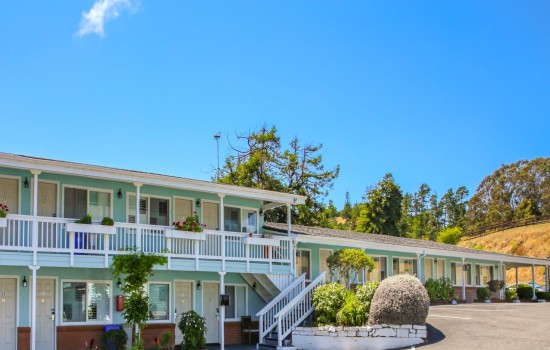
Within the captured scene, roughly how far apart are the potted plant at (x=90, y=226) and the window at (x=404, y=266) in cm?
1628

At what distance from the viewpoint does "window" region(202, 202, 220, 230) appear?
23922mm

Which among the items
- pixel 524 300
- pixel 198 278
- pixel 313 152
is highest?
pixel 313 152

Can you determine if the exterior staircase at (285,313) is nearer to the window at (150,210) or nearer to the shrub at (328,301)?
the shrub at (328,301)

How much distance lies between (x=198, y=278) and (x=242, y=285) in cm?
197

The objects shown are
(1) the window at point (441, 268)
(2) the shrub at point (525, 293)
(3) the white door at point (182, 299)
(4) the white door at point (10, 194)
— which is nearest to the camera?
(4) the white door at point (10, 194)

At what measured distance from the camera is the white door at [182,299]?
22547 mm

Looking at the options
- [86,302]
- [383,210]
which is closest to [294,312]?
[86,302]

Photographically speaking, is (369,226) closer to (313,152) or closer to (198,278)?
(313,152)

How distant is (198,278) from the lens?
76.0ft

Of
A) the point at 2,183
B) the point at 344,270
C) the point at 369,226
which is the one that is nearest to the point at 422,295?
the point at 344,270

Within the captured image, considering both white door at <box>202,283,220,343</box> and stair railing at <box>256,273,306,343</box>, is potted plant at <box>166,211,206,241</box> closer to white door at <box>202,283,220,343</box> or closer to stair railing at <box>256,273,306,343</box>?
white door at <box>202,283,220,343</box>

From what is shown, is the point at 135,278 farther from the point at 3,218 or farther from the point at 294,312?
the point at 294,312

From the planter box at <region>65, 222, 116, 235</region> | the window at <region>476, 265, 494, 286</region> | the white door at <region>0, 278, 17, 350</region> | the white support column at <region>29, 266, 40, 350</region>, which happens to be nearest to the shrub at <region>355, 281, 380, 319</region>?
the planter box at <region>65, 222, 116, 235</region>

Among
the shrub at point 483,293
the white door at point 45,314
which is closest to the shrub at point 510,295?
the shrub at point 483,293
